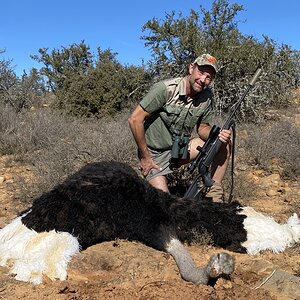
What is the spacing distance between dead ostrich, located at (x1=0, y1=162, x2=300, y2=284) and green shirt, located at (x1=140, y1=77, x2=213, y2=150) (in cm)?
101

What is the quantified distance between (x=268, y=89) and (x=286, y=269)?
7841 mm

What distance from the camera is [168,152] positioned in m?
5.07

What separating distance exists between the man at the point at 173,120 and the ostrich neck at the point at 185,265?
1.22 m

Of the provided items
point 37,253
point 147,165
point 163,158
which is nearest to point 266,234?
point 147,165

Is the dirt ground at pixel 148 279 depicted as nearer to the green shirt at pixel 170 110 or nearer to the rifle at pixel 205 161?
the rifle at pixel 205 161

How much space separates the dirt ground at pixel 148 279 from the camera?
2984 mm

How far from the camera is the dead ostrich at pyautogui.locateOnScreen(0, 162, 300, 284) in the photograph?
3221 mm

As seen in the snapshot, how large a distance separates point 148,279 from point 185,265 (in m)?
0.29

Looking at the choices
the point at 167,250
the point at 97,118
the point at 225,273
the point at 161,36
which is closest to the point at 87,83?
the point at 97,118

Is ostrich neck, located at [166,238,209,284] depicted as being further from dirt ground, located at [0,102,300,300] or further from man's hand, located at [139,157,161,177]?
man's hand, located at [139,157,161,177]

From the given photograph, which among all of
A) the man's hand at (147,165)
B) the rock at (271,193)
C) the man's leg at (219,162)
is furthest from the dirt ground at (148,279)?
the rock at (271,193)

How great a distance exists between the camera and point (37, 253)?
3.21 m

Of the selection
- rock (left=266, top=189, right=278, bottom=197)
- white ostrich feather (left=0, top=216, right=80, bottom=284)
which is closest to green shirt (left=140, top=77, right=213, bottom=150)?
rock (left=266, top=189, right=278, bottom=197)

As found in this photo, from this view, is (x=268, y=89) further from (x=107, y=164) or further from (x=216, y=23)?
(x=107, y=164)
